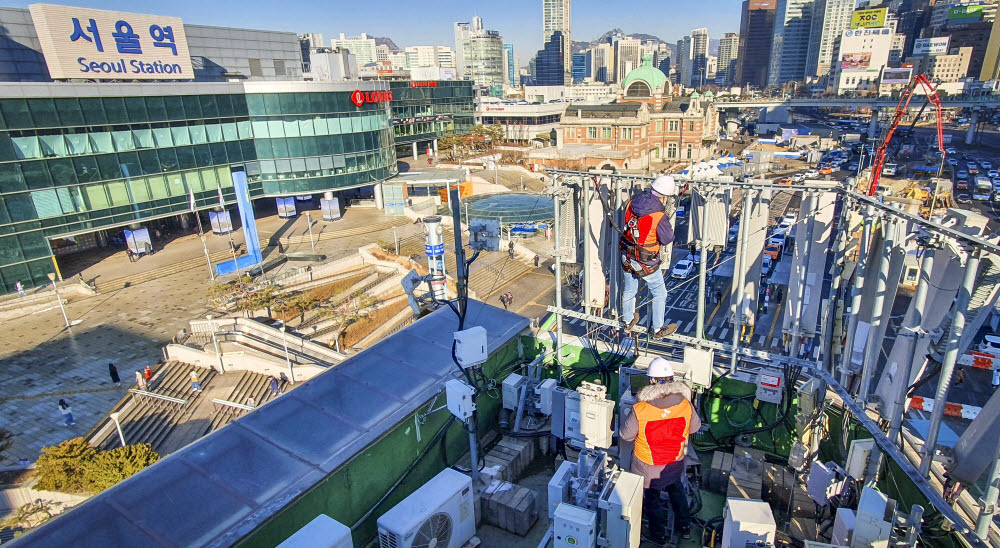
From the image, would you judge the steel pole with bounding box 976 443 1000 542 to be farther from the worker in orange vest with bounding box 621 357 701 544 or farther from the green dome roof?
the green dome roof

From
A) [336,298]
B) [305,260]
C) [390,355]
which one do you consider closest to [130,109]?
[305,260]

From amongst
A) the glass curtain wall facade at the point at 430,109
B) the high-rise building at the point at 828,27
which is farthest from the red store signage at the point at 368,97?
the high-rise building at the point at 828,27

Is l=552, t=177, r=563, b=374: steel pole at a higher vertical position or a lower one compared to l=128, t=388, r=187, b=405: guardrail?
higher

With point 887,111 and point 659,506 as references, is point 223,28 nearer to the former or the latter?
point 659,506

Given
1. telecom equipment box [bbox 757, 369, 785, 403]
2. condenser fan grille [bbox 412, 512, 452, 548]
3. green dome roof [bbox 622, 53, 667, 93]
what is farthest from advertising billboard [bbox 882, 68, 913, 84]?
condenser fan grille [bbox 412, 512, 452, 548]

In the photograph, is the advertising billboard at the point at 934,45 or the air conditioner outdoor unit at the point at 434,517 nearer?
the air conditioner outdoor unit at the point at 434,517

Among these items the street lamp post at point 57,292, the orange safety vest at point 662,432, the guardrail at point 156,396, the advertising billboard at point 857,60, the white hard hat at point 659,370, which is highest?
→ the advertising billboard at point 857,60

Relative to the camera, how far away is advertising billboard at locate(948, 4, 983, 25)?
450 feet

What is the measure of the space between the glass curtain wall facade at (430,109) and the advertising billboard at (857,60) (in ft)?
368

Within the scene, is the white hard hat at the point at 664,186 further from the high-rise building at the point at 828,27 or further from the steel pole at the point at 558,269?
the high-rise building at the point at 828,27

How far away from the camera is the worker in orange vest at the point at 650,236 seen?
7836 millimetres

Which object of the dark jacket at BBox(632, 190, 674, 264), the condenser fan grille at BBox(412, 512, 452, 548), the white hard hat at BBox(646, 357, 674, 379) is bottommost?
the condenser fan grille at BBox(412, 512, 452, 548)

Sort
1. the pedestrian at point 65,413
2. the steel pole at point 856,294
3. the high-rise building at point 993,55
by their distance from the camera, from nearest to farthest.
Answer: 1. the steel pole at point 856,294
2. the pedestrian at point 65,413
3. the high-rise building at point 993,55

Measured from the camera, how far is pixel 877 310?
21.2 feet
